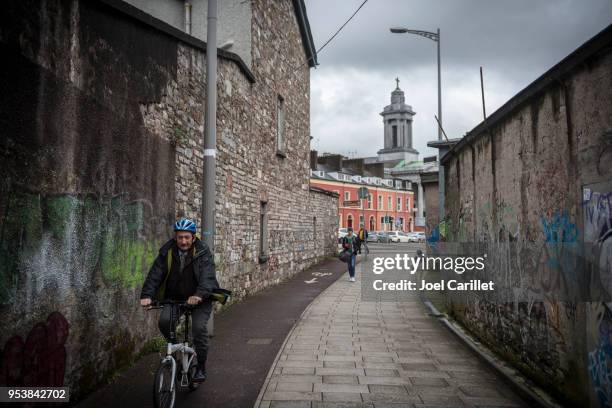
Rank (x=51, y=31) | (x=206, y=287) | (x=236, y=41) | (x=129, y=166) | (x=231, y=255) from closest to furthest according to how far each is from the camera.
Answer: (x=51, y=31) → (x=206, y=287) → (x=129, y=166) → (x=231, y=255) → (x=236, y=41)

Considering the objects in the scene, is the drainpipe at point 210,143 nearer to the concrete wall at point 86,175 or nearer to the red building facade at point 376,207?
the concrete wall at point 86,175

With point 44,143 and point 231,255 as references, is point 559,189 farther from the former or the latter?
point 231,255

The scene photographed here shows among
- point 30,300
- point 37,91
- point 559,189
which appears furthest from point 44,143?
point 559,189

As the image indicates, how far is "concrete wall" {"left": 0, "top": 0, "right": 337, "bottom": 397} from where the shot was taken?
395 centimetres

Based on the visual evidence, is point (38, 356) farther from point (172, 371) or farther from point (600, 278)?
point (600, 278)

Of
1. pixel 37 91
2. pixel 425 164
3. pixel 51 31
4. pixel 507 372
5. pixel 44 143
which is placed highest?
pixel 425 164

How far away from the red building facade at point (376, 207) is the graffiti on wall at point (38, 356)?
52541mm

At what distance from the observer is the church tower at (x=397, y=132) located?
94.9 metres

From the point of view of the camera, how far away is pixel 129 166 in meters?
5.98

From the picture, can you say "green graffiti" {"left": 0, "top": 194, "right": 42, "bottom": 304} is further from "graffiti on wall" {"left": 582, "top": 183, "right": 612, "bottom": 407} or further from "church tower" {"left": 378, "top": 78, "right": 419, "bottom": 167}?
"church tower" {"left": 378, "top": 78, "right": 419, "bottom": 167}

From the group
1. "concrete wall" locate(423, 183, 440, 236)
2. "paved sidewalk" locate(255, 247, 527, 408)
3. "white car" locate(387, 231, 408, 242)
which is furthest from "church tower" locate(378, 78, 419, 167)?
"paved sidewalk" locate(255, 247, 527, 408)

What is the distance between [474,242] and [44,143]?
610 cm

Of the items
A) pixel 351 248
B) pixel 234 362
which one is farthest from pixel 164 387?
pixel 351 248

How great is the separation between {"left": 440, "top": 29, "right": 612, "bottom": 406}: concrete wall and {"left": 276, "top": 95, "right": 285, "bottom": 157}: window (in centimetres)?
931
